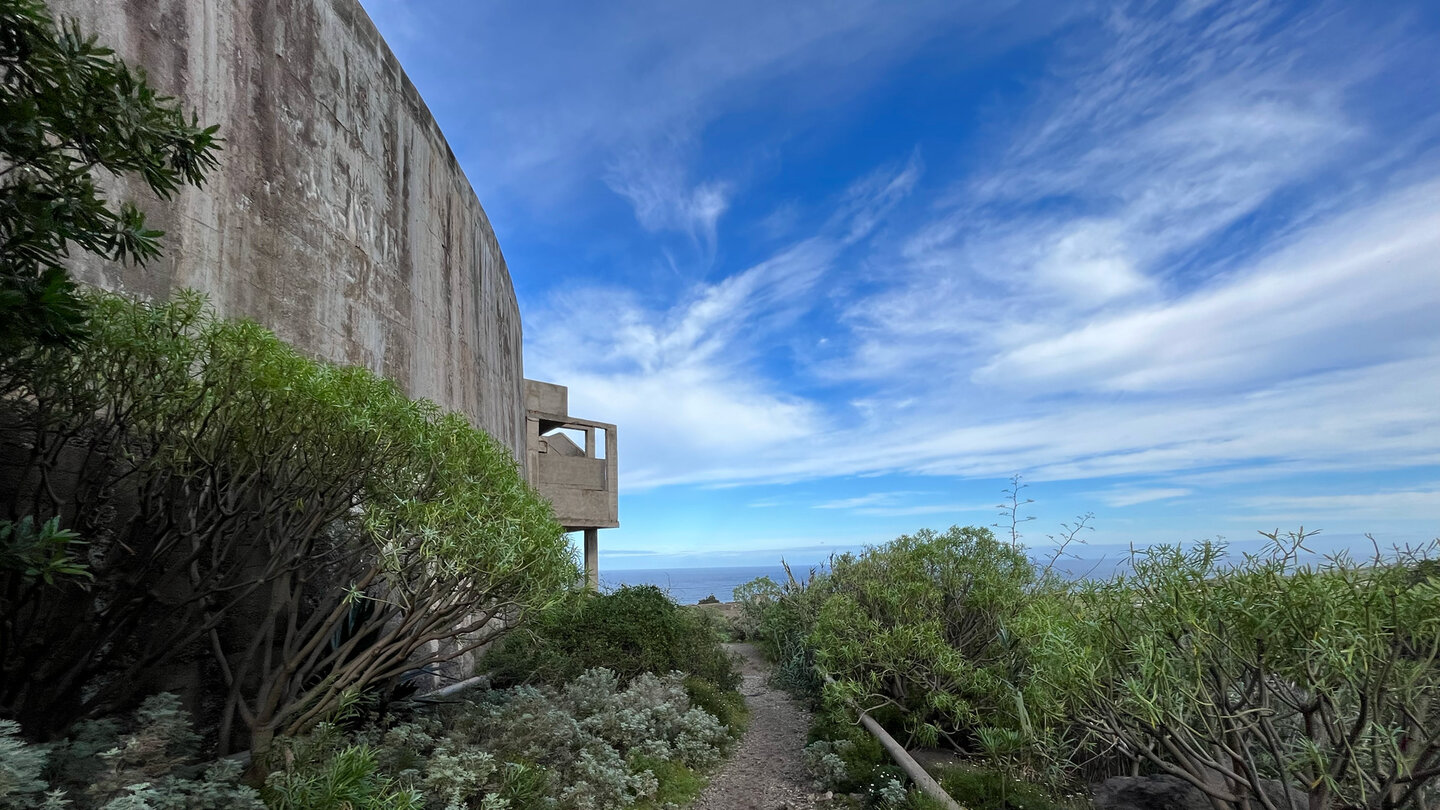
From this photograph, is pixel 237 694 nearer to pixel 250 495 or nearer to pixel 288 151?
pixel 250 495

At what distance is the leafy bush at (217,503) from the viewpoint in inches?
184

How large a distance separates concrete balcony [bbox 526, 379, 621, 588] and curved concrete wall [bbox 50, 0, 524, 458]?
26.1ft

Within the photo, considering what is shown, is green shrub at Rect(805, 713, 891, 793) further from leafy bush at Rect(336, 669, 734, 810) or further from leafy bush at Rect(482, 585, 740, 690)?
leafy bush at Rect(482, 585, 740, 690)

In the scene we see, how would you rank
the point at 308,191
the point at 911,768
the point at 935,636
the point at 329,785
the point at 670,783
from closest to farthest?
the point at 329,785 < the point at 911,768 < the point at 670,783 < the point at 935,636 < the point at 308,191

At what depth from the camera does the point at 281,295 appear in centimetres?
713

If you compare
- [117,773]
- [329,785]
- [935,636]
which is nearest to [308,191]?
[117,773]

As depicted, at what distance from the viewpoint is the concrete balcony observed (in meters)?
19.8

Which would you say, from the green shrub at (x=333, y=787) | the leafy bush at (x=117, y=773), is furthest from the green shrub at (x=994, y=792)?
the leafy bush at (x=117, y=773)

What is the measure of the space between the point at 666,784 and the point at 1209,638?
4.94m

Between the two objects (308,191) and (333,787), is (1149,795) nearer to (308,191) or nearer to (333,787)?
(333,787)

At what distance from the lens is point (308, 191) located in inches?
301

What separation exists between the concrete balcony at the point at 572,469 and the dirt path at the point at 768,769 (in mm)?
10639

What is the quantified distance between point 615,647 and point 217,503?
562 centimetres

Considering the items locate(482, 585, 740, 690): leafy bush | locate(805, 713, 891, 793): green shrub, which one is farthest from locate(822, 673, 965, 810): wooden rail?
locate(482, 585, 740, 690): leafy bush
